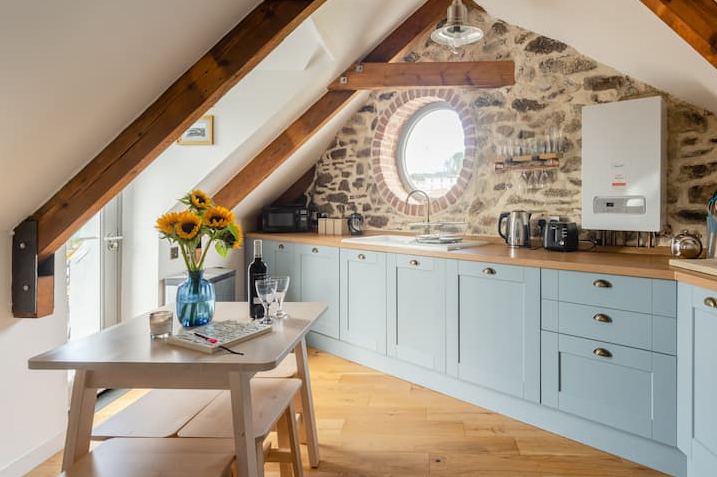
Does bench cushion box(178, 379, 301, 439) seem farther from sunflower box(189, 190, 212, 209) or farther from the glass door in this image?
the glass door

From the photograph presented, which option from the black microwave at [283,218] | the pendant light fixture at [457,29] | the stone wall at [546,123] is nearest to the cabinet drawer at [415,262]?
the stone wall at [546,123]

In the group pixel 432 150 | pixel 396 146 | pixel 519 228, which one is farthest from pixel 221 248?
pixel 396 146

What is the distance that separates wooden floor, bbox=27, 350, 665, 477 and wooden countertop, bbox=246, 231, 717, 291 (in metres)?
0.94

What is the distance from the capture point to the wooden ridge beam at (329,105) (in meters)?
3.78

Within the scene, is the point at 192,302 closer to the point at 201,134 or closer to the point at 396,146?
the point at 201,134

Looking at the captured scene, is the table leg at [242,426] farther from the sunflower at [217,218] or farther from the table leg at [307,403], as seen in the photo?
the table leg at [307,403]

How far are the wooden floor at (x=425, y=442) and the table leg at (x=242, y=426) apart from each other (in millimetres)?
923

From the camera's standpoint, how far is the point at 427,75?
346 cm

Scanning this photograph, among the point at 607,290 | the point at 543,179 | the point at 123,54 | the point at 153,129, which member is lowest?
the point at 607,290

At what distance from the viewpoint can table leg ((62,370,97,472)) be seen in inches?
58.8

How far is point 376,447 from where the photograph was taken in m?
2.49

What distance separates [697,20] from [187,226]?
2.12 metres

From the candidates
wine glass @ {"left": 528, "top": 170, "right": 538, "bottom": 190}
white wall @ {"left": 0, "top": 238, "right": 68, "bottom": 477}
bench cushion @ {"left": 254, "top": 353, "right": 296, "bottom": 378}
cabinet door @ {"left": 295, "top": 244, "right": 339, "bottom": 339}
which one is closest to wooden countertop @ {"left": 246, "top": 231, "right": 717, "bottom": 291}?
cabinet door @ {"left": 295, "top": 244, "right": 339, "bottom": 339}

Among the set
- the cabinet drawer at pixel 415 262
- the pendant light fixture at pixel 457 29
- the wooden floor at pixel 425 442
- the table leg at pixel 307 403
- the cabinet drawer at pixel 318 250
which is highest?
the pendant light fixture at pixel 457 29
